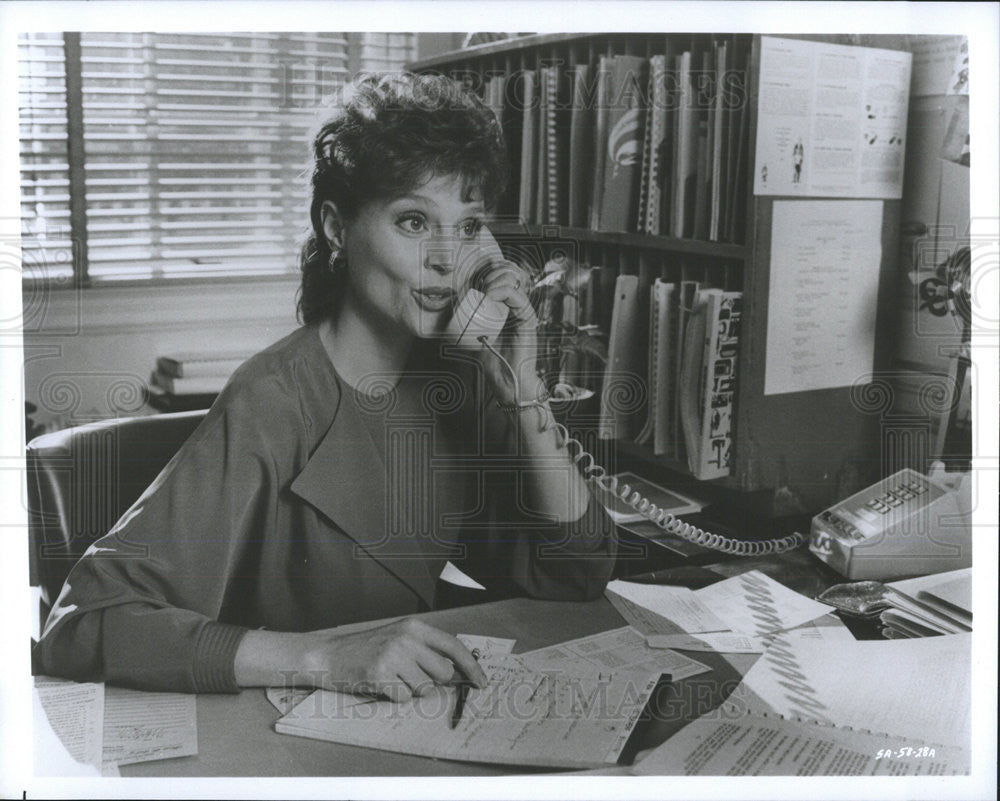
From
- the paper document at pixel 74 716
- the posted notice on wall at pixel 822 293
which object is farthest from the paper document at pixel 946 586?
the paper document at pixel 74 716

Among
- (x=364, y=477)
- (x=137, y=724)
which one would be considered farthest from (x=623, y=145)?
(x=137, y=724)

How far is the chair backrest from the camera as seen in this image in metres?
1.56

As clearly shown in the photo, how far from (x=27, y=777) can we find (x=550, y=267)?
42.9 inches

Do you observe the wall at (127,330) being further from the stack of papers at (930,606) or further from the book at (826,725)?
the stack of papers at (930,606)

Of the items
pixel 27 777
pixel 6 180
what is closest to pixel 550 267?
pixel 6 180

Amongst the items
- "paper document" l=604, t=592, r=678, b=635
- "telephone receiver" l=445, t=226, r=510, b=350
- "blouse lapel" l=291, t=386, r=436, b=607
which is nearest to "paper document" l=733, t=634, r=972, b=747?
"paper document" l=604, t=592, r=678, b=635

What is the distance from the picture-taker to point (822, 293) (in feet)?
5.26

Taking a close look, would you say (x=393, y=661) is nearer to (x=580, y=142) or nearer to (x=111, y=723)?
(x=111, y=723)

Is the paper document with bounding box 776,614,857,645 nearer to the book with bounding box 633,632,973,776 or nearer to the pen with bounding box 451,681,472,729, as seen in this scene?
the book with bounding box 633,632,973,776

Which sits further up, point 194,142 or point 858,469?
point 194,142

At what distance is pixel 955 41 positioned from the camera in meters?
1.58

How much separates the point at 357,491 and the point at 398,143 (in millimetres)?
508

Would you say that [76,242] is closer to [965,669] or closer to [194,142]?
[194,142]

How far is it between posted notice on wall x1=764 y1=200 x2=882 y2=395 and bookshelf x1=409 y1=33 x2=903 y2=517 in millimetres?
16
